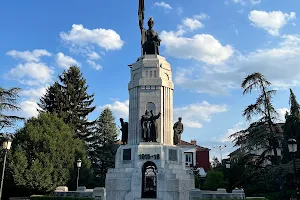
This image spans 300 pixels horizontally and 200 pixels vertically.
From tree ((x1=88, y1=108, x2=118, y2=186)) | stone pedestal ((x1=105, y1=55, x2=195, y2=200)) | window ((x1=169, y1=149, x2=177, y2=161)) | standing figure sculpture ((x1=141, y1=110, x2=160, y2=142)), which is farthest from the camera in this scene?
tree ((x1=88, y1=108, x2=118, y2=186))

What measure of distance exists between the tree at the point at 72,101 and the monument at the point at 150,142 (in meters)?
18.1

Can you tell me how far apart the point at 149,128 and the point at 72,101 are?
2313 cm

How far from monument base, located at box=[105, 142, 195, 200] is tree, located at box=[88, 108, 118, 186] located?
1728cm

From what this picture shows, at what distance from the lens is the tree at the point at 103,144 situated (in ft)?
124

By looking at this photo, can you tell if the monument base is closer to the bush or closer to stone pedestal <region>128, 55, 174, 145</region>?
stone pedestal <region>128, 55, 174, 145</region>

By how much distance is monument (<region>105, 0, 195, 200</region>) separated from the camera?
17734 mm

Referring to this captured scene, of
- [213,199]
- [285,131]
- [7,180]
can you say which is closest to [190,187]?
[213,199]

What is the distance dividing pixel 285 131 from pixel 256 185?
17.2 feet

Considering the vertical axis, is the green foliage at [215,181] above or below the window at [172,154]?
below

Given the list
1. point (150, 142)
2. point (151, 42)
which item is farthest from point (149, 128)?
point (151, 42)

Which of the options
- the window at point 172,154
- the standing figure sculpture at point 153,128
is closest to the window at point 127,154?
the standing figure sculpture at point 153,128

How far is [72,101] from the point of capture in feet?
132

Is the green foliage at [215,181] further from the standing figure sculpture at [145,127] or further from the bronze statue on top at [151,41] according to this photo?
the bronze statue on top at [151,41]

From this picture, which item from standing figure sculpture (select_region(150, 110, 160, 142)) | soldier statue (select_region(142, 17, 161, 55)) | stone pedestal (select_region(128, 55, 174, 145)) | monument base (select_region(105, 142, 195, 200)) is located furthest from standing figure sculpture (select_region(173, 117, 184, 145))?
soldier statue (select_region(142, 17, 161, 55))
